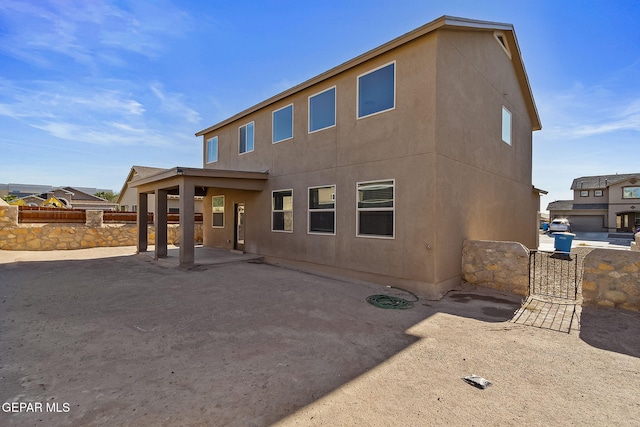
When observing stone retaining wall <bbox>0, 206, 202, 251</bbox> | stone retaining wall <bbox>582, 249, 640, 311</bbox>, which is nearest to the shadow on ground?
stone retaining wall <bbox>582, 249, 640, 311</bbox>

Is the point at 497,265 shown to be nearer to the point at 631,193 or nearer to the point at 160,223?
the point at 160,223

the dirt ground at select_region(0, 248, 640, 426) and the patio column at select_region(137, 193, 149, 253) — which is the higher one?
the patio column at select_region(137, 193, 149, 253)

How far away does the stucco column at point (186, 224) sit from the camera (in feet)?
31.9

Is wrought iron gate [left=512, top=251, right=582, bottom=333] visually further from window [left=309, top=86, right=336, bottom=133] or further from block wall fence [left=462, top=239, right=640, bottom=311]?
window [left=309, top=86, right=336, bottom=133]

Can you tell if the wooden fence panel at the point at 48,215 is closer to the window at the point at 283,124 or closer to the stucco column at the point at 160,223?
the stucco column at the point at 160,223

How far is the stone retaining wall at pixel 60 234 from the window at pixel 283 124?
10.3 m

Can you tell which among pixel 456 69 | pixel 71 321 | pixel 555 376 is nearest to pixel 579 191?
pixel 456 69

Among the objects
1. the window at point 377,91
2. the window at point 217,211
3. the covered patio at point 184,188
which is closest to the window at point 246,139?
the covered patio at point 184,188

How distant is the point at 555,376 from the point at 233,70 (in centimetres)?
1402

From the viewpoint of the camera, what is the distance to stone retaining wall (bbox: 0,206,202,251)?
13078mm

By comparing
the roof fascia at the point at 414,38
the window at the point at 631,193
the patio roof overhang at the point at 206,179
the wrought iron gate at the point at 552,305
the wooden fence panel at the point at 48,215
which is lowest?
the wrought iron gate at the point at 552,305

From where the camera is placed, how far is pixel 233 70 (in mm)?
12906

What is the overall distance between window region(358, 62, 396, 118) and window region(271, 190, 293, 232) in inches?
151

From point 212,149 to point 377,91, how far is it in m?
9.97
